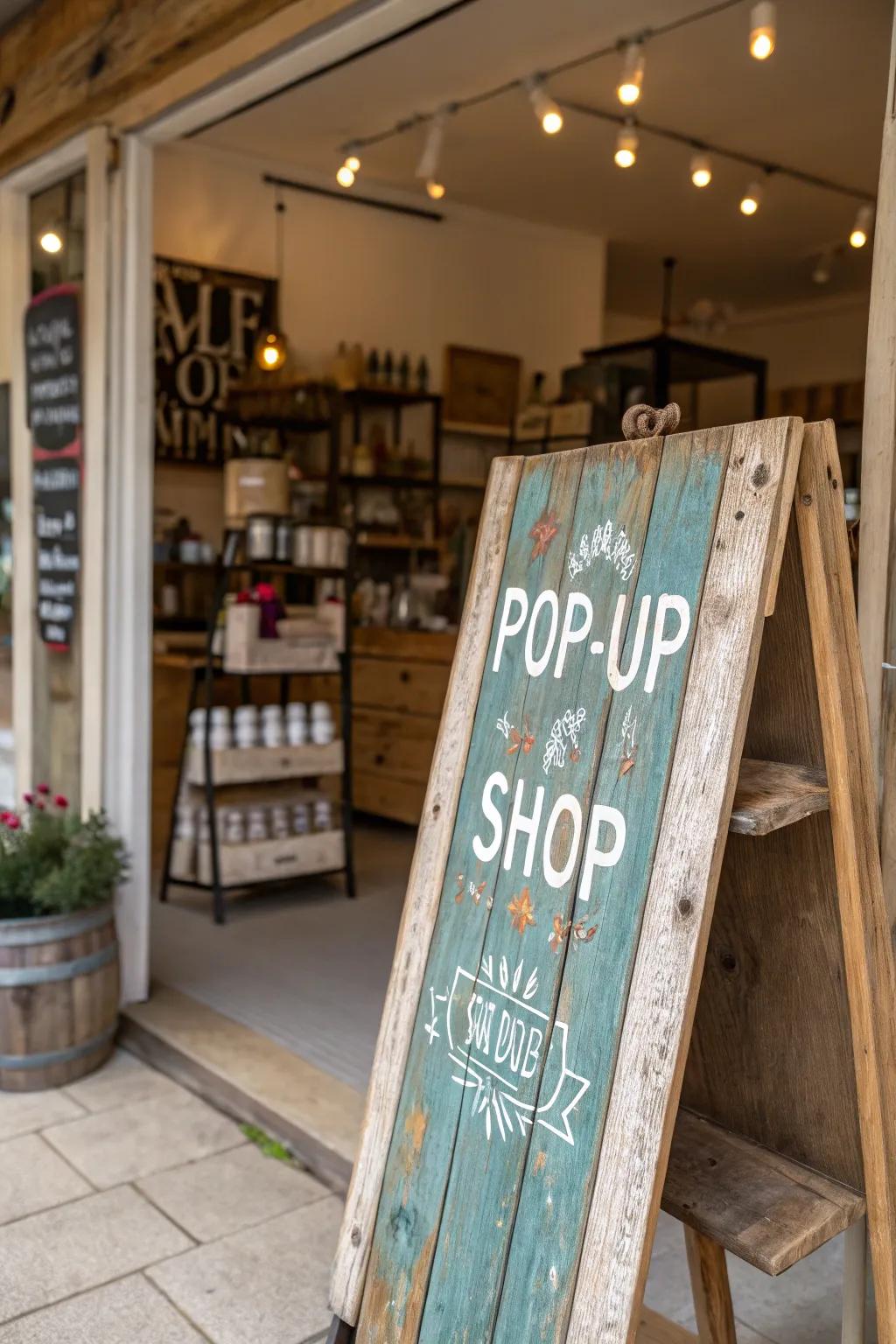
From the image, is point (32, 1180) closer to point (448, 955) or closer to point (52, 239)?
point (448, 955)

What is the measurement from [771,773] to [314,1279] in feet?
4.90

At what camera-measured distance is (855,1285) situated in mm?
1530

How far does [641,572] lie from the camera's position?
1485 mm

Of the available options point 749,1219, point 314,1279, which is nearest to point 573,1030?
point 749,1219

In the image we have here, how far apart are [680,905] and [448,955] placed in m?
0.42

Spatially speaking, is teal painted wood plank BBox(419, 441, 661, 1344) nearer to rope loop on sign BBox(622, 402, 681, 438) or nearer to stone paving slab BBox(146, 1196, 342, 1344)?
rope loop on sign BBox(622, 402, 681, 438)

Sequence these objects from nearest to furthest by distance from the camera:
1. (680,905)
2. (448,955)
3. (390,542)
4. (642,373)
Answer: (680,905) < (448,955) < (642,373) < (390,542)

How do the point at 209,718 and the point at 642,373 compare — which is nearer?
the point at 209,718

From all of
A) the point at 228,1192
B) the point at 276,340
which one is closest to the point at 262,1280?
the point at 228,1192

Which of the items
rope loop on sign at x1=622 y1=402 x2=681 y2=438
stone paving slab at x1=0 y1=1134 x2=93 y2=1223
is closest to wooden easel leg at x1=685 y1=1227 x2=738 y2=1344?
rope loop on sign at x1=622 y1=402 x2=681 y2=438

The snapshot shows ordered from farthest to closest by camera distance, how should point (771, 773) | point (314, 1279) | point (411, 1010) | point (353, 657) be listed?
1. point (353, 657)
2. point (314, 1279)
3. point (411, 1010)
4. point (771, 773)

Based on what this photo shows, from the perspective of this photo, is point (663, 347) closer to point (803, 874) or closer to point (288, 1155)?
point (288, 1155)

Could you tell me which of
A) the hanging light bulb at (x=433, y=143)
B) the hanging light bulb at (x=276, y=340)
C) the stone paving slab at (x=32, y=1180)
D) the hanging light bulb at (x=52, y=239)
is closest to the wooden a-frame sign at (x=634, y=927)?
the stone paving slab at (x=32, y=1180)

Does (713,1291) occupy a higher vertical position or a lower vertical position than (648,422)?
lower
